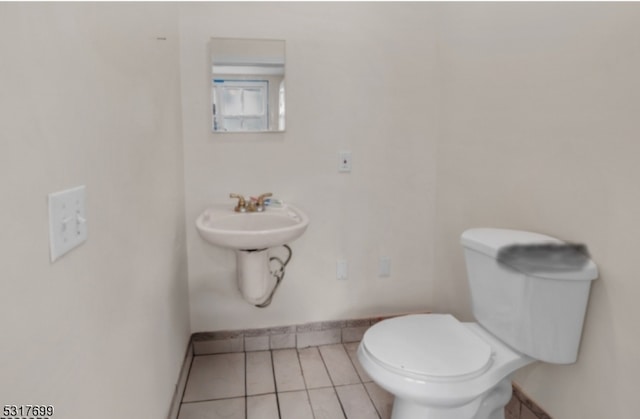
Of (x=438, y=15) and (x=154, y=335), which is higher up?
(x=438, y=15)

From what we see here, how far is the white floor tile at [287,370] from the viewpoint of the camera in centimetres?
202

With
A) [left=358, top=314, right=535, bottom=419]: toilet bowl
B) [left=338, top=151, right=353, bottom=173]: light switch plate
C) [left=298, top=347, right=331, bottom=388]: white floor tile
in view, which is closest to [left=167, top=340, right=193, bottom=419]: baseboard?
[left=298, top=347, right=331, bottom=388]: white floor tile

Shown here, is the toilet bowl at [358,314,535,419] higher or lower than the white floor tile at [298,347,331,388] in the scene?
higher

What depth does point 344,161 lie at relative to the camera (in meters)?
2.30

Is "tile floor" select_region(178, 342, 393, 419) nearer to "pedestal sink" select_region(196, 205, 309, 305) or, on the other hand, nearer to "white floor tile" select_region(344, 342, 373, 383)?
"white floor tile" select_region(344, 342, 373, 383)

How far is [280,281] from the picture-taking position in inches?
90.7

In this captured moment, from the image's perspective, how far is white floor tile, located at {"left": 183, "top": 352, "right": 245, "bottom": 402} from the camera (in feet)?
6.41

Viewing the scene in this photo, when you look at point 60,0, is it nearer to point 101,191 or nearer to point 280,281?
point 101,191

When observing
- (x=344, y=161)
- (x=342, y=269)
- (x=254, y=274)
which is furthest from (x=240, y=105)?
(x=342, y=269)

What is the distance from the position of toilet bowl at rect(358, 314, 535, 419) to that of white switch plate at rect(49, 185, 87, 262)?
978mm

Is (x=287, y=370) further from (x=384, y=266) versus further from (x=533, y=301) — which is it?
(x=533, y=301)

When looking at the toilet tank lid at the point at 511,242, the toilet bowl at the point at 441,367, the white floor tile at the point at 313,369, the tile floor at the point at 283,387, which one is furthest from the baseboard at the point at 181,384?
the toilet tank lid at the point at 511,242

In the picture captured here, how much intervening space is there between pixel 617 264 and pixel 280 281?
5.03 feet

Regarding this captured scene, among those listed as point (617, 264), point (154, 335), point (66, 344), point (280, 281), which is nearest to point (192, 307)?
point (280, 281)
